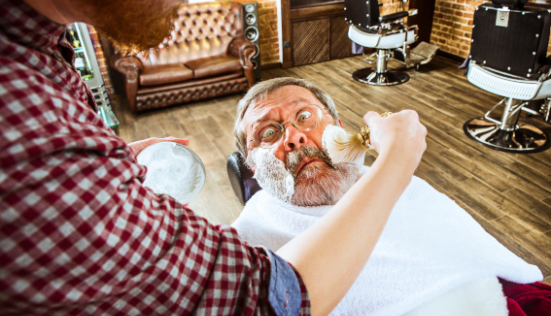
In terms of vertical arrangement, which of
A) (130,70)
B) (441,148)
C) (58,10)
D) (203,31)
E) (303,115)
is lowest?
(441,148)

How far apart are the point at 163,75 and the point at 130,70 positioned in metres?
0.40

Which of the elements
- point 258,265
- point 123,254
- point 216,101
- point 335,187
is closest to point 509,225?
point 335,187

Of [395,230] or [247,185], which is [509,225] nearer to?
[395,230]

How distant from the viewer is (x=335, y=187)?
51.9 inches

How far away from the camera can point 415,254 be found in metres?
1.17

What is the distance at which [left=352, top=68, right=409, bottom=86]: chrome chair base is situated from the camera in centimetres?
498

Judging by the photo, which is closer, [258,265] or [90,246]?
[90,246]

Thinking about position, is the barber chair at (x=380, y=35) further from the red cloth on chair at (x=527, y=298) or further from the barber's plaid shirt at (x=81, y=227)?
the barber's plaid shirt at (x=81, y=227)

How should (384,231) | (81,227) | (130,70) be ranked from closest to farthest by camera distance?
(81,227) < (384,231) < (130,70)

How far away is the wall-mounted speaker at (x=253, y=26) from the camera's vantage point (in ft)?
16.6

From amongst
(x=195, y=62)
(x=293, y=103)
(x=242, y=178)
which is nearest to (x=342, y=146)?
(x=293, y=103)

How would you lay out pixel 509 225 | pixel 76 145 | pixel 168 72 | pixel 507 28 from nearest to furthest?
1. pixel 76 145
2. pixel 509 225
3. pixel 507 28
4. pixel 168 72

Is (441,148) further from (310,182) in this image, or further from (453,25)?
(453,25)

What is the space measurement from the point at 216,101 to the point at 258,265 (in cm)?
453
